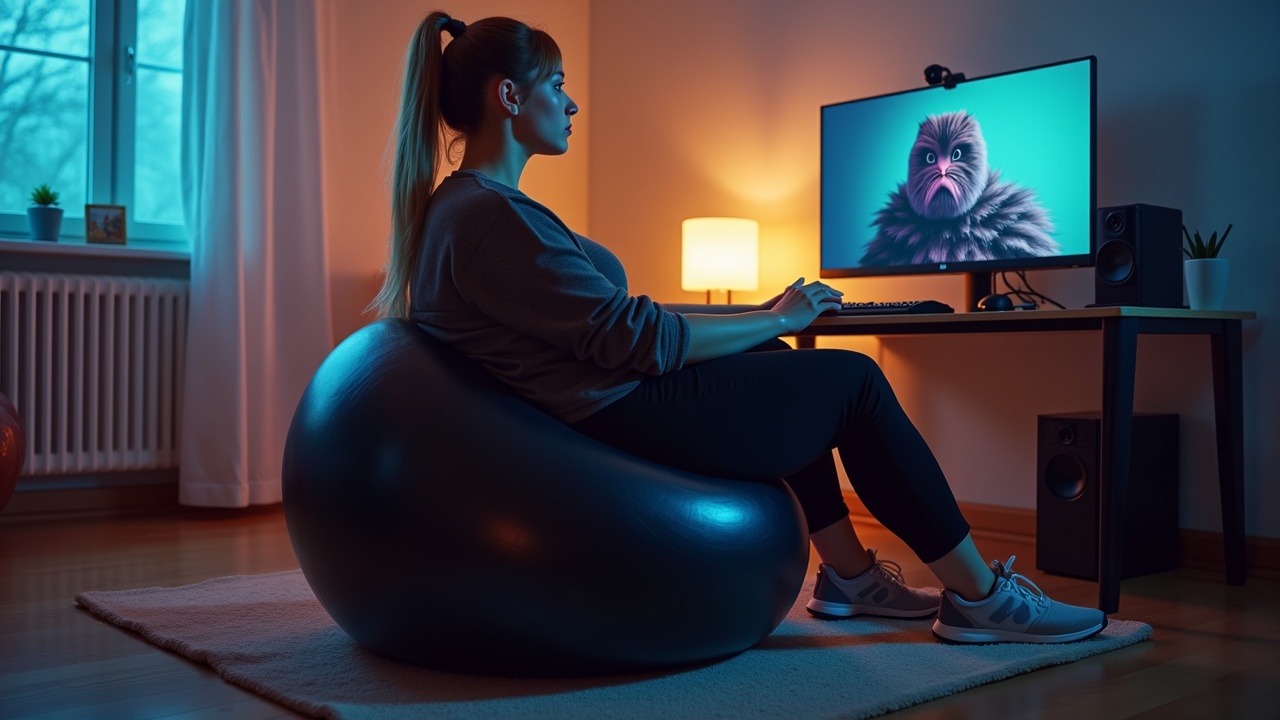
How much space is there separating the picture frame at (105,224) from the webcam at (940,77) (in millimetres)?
2492

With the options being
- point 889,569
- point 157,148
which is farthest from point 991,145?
point 157,148

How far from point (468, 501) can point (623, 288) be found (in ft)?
1.41

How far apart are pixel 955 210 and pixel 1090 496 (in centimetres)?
84

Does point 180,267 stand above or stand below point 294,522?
above

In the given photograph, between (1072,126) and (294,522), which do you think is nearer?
(294,522)

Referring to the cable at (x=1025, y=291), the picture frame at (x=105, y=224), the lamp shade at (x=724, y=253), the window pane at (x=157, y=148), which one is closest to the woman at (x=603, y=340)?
the cable at (x=1025, y=291)

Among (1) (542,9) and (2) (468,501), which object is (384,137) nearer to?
(1) (542,9)

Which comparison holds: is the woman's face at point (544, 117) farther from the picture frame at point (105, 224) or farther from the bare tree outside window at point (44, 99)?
the bare tree outside window at point (44, 99)

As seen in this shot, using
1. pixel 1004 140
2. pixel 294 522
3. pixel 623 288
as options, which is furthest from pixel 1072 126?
pixel 294 522

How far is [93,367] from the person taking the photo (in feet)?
11.6

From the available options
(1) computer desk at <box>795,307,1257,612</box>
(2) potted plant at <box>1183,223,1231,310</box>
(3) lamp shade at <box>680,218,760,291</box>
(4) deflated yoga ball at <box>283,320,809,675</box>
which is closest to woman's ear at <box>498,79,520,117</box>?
(4) deflated yoga ball at <box>283,320,809,675</box>

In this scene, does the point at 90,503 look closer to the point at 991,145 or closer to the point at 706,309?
the point at 706,309

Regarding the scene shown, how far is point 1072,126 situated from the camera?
9.24 feet

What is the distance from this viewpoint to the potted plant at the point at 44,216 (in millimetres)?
3480
